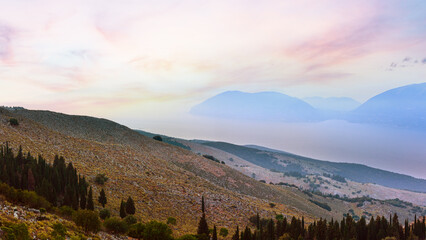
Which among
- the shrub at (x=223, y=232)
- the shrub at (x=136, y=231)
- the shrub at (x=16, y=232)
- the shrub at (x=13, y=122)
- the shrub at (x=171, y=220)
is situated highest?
the shrub at (x=13, y=122)

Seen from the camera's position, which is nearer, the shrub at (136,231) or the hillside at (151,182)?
the shrub at (136,231)

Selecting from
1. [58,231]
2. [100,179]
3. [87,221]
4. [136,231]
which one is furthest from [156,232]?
[100,179]

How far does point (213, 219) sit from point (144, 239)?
22.3 metres

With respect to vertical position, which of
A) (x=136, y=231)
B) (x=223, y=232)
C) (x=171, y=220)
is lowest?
(x=223, y=232)

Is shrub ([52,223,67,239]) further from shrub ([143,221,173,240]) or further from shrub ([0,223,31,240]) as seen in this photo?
shrub ([143,221,173,240])

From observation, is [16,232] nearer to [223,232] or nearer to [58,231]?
[58,231]

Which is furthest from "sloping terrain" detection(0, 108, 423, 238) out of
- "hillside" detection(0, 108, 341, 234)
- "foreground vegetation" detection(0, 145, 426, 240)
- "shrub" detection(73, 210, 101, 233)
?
"shrub" detection(73, 210, 101, 233)

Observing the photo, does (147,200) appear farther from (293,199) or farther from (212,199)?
(293,199)

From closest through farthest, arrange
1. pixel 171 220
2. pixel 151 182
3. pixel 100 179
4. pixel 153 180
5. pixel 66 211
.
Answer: pixel 66 211 < pixel 171 220 < pixel 100 179 < pixel 151 182 < pixel 153 180

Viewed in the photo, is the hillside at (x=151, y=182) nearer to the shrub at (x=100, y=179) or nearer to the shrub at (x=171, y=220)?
the shrub at (x=100, y=179)

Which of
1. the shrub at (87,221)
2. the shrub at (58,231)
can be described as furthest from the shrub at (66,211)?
the shrub at (58,231)

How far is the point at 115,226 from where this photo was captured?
3397cm

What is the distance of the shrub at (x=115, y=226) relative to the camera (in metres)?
33.7

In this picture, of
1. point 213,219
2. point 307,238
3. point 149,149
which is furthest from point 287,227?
point 149,149
